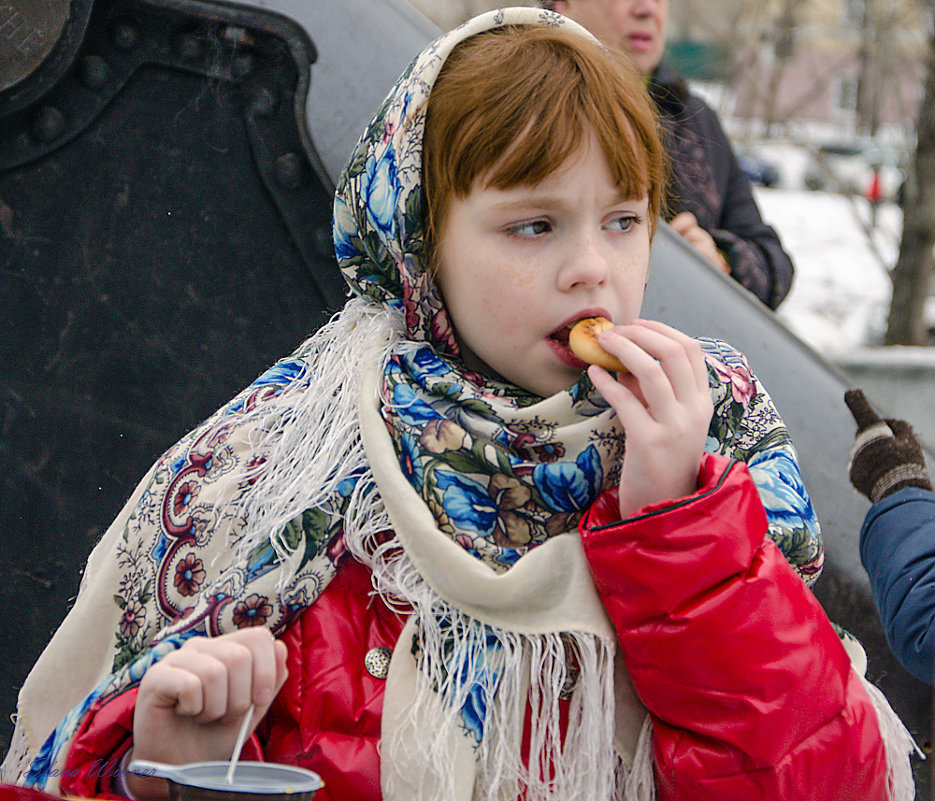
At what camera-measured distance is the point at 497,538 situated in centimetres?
140

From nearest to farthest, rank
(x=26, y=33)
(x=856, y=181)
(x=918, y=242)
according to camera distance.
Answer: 1. (x=26, y=33)
2. (x=918, y=242)
3. (x=856, y=181)

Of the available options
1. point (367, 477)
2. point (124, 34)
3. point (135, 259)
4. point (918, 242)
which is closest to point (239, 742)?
point (367, 477)

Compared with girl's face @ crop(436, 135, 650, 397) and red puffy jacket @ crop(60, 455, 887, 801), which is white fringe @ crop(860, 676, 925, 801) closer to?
red puffy jacket @ crop(60, 455, 887, 801)

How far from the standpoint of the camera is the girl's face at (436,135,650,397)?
1365 millimetres

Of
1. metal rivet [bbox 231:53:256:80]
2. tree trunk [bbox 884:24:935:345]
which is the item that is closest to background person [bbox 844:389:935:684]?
metal rivet [bbox 231:53:256:80]

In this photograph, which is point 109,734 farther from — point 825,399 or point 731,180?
point 731,180

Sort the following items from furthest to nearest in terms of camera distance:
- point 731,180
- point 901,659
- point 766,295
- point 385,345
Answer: point 731,180 → point 766,295 → point 901,659 → point 385,345

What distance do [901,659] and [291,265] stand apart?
1.31 metres

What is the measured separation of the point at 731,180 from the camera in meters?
3.02

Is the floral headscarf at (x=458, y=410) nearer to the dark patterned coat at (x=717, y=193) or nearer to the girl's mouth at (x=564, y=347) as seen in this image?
the girl's mouth at (x=564, y=347)

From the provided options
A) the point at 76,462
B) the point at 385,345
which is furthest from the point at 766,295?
the point at 76,462

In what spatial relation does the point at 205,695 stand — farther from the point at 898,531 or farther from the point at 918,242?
the point at 918,242

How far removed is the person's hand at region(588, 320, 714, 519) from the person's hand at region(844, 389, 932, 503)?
723 millimetres

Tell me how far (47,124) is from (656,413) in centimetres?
123
